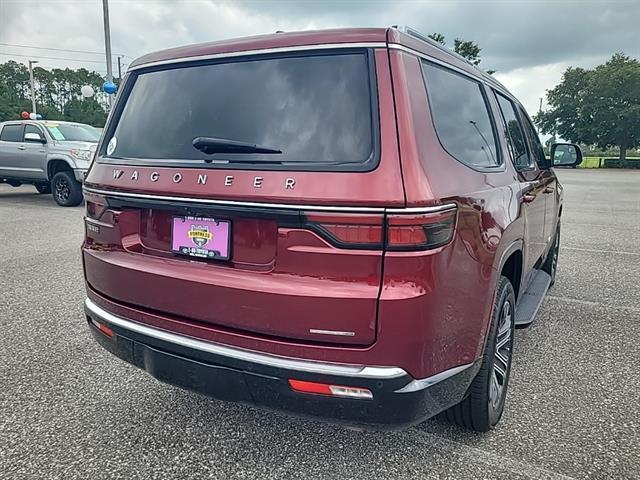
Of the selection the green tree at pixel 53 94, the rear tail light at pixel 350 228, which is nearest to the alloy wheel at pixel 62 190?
the rear tail light at pixel 350 228

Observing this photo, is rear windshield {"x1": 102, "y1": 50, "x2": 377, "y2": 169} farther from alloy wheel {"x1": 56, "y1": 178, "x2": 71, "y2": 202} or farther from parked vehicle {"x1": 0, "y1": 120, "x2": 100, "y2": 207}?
alloy wheel {"x1": 56, "y1": 178, "x2": 71, "y2": 202}

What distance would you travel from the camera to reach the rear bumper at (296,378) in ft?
5.82

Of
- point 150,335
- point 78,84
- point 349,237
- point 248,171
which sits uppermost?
point 78,84

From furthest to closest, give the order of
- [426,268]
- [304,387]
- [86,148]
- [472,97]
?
[86,148] < [472,97] < [304,387] < [426,268]

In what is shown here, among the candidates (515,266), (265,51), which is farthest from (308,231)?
(515,266)

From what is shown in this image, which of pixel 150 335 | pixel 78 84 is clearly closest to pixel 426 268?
pixel 150 335

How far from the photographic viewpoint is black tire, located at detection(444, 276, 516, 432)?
229cm

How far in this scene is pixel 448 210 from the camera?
1.81m

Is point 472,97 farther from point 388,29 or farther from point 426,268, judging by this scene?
point 426,268

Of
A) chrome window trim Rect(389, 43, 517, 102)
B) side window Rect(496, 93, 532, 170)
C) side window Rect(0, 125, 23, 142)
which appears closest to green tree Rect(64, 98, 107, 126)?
side window Rect(0, 125, 23, 142)

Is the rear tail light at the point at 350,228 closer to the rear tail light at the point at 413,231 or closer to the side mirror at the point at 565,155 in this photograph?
the rear tail light at the point at 413,231

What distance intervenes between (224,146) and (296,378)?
3.10ft

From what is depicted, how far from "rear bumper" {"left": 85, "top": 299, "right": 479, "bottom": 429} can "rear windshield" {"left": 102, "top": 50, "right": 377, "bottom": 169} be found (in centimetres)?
73

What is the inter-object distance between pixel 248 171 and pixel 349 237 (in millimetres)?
478
